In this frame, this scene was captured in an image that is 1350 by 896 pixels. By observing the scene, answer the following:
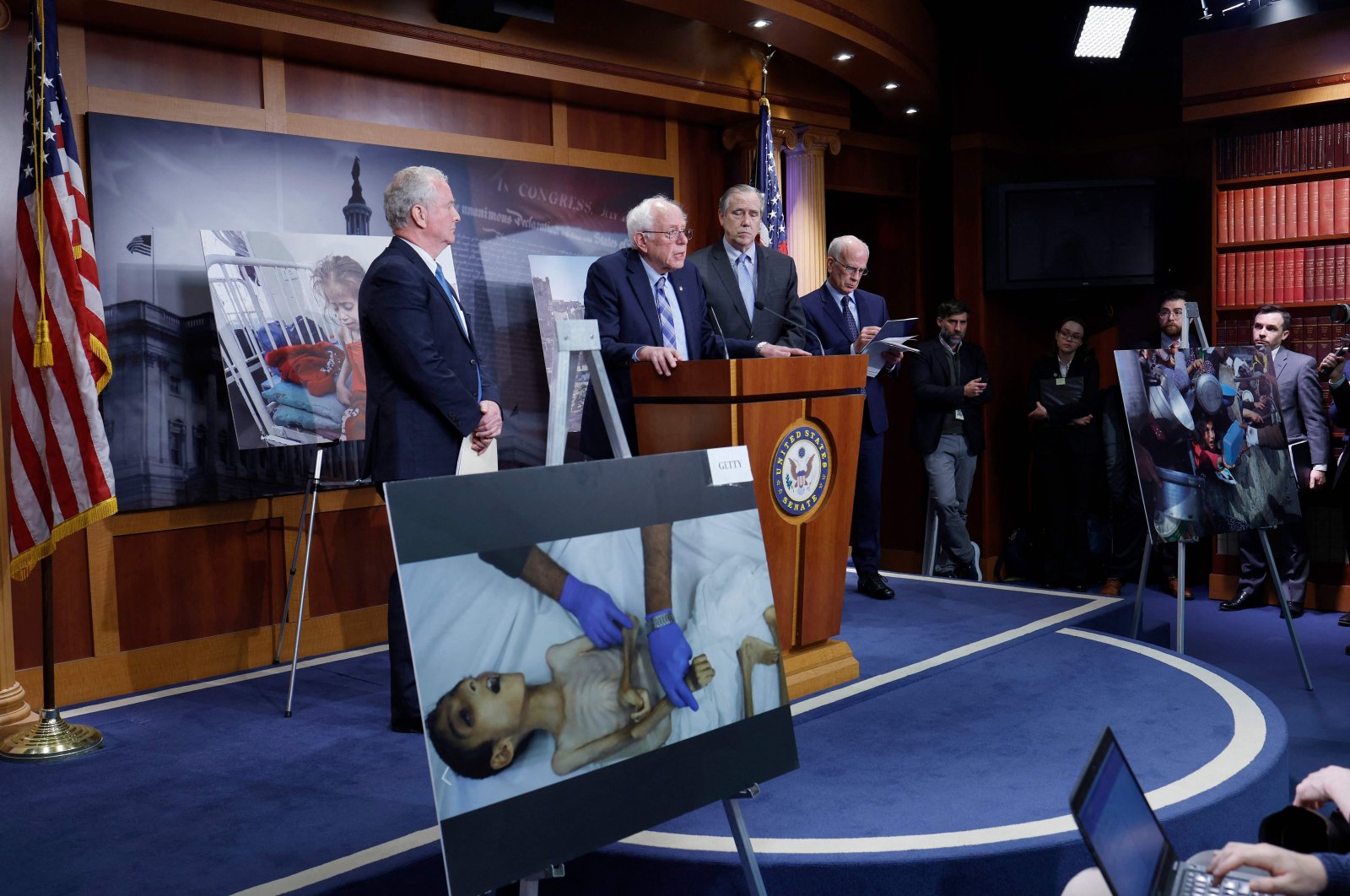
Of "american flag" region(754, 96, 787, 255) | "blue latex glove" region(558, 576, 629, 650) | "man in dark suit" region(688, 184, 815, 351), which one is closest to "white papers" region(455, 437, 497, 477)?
"man in dark suit" region(688, 184, 815, 351)

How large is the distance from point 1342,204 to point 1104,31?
152cm

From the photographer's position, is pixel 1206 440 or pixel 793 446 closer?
pixel 793 446

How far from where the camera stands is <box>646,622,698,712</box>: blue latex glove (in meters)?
1.66

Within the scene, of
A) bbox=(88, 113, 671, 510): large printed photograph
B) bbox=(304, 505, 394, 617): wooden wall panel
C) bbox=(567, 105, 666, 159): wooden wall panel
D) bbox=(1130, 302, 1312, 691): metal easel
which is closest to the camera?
bbox=(88, 113, 671, 510): large printed photograph

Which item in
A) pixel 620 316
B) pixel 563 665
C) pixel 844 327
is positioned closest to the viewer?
pixel 563 665

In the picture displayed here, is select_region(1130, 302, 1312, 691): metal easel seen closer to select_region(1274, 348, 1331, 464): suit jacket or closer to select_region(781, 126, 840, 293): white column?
select_region(1274, 348, 1331, 464): suit jacket

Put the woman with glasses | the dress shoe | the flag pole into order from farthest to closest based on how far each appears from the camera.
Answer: the woman with glasses → the dress shoe → the flag pole

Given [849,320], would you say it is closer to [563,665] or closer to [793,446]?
[793,446]

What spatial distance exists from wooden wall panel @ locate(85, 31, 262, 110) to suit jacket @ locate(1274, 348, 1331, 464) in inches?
191

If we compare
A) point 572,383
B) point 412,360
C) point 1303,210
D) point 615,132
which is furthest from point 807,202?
point 572,383

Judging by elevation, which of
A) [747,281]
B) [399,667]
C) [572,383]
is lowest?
[399,667]

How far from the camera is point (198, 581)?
4.02 meters

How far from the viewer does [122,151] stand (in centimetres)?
381

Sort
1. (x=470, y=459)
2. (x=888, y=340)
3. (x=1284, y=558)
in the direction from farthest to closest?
(x=1284, y=558) → (x=888, y=340) → (x=470, y=459)
